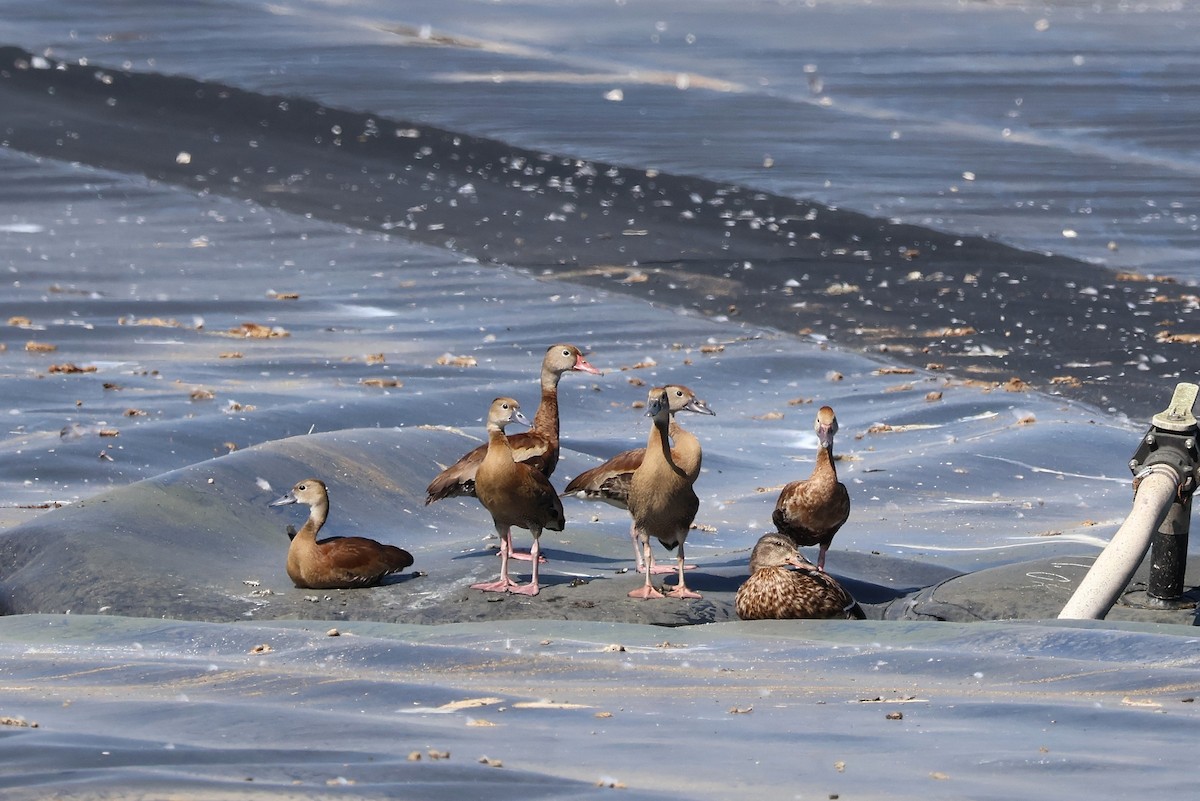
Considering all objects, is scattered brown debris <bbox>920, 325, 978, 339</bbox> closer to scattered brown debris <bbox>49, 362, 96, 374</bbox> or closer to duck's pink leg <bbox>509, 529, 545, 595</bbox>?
scattered brown debris <bbox>49, 362, 96, 374</bbox>

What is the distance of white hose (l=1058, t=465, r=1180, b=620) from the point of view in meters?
7.16

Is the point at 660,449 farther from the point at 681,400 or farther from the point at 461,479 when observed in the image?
the point at 461,479

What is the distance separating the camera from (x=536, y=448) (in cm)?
918

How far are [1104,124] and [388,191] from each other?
9057mm

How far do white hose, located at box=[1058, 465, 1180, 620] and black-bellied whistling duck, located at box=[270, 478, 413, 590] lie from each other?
2928mm

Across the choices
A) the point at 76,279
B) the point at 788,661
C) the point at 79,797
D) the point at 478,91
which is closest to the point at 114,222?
the point at 76,279

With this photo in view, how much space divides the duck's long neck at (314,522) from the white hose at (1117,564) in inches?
126

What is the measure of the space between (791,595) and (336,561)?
2034 mm

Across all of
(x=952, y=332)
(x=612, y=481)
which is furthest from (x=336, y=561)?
(x=952, y=332)

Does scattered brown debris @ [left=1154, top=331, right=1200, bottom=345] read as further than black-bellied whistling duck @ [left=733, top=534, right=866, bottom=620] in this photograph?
Yes

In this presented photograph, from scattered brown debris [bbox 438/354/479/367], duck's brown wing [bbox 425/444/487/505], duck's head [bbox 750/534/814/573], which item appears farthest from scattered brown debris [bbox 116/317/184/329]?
duck's head [bbox 750/534/814/573]

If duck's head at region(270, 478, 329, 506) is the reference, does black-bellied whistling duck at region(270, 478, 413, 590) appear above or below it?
below

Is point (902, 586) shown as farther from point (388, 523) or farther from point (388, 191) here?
point (388, 191)

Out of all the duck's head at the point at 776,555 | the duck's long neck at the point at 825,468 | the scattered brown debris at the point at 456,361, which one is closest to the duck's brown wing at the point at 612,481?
the duck's long neck at the point at 825,468
